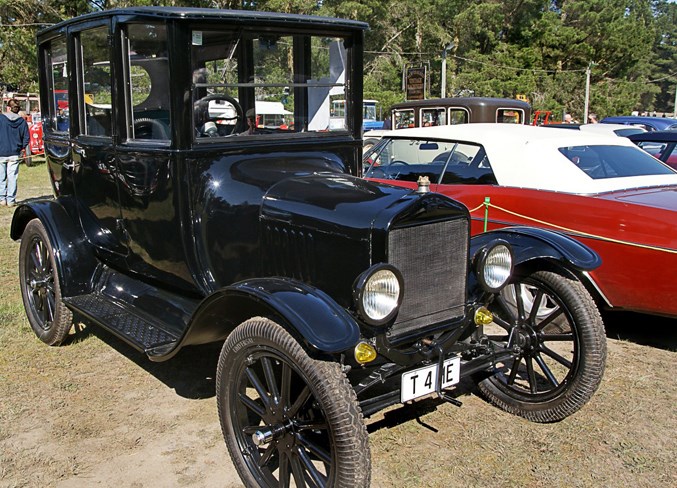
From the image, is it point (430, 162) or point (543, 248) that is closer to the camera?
point (543, 248)

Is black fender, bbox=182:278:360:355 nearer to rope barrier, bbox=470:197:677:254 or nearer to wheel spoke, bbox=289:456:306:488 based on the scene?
wheel spoke, bbox=289:456:306:488

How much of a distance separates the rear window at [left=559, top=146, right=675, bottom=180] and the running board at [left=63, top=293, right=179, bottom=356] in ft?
11.4

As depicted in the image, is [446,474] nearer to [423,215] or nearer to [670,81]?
[423,215]

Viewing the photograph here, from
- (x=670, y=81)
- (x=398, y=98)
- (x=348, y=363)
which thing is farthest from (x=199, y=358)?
(x=670, y=81)

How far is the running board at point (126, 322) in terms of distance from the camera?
3.36m

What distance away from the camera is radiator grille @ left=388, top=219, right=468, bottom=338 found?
2.88m

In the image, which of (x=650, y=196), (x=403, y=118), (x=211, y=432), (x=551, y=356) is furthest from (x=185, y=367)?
(x=403, y=118)

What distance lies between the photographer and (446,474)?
3.00 metres

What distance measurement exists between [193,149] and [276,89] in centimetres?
73

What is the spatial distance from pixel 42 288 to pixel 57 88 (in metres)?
1.45

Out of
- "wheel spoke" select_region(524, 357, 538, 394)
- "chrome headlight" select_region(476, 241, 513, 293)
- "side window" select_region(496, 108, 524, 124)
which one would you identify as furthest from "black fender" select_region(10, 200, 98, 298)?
"side window" select_region(496, 108, 524, 124)

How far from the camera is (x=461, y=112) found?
13141 mm

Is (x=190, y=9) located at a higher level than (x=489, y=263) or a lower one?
higher

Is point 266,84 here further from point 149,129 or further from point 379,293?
point 379,293
